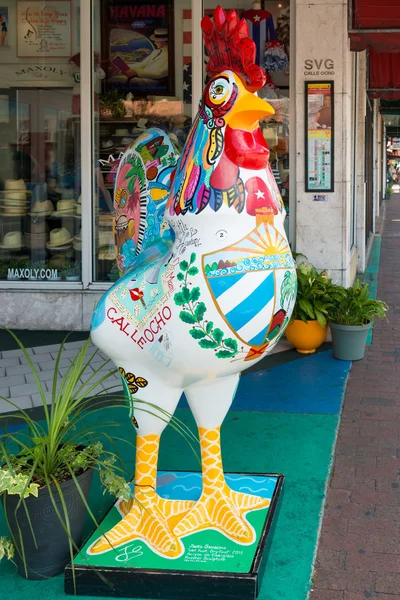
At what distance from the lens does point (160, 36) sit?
7.56 metres

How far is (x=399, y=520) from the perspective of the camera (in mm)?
3574

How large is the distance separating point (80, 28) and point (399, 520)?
5.96 m

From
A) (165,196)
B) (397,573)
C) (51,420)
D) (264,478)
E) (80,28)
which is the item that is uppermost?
(80,28)

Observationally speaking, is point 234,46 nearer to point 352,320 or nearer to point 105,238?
point 352,320

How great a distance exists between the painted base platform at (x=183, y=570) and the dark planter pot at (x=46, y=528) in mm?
104

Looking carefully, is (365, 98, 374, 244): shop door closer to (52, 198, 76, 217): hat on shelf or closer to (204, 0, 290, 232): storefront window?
(204, 0, 290, 232): storefront window

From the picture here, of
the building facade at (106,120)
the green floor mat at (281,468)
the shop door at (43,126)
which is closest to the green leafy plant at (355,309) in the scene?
the building facade at (106,120)

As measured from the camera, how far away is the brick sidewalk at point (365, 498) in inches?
120

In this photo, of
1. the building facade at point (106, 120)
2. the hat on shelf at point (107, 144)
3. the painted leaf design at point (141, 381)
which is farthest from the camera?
the hat on shelf at point (107, 144)

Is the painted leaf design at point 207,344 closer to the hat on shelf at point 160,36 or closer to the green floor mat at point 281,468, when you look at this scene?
the green floor mat at point 281,468

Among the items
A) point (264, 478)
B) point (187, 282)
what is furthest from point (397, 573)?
point (187, 282)

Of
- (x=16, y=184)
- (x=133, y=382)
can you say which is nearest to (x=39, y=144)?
(x=16, y=184)

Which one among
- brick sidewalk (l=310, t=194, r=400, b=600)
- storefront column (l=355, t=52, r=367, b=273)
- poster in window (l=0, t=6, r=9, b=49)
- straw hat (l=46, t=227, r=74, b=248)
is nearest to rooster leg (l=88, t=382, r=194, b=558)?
brick sidewalk (l=310, t=194, r=400, b=600)

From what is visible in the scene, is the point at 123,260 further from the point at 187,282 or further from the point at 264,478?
the point at 264,478
